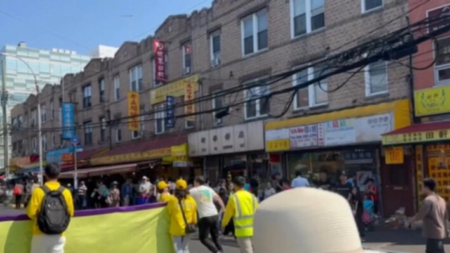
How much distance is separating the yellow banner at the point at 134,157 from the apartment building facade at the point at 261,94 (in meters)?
0.06

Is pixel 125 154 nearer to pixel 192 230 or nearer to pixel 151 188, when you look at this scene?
pixel 151 188

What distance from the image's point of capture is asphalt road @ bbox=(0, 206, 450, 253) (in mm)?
12477

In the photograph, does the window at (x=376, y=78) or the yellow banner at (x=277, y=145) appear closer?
the window at (x=376, y=78)


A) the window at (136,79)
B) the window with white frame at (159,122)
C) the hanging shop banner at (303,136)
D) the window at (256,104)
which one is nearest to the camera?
the hanging shop banner at (303,136)

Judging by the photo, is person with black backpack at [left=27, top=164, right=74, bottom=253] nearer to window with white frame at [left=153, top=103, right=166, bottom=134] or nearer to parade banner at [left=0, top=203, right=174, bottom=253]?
parade banner at [left=0, top=203, right=174, bottom=253]

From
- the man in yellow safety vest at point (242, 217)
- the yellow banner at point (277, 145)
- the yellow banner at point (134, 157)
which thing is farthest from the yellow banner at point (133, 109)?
the man in yellow safety vest at point (242, 217)

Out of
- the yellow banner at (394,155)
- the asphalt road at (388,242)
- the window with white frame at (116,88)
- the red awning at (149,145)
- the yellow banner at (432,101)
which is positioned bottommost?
the asphalt road at (388,242)

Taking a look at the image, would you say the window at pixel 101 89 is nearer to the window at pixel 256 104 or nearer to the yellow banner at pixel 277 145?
the window at pixel 256 104

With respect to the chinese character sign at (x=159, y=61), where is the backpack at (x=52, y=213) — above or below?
below

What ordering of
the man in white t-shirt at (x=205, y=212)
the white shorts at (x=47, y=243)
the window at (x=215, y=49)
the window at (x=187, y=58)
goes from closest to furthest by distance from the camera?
the white shorts at (x=47, y=243) → the man in white t-shirt at (x=205, y=212) → the window at (x=215, y=49) → the window at (x=187, y=58)

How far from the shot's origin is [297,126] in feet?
65.5

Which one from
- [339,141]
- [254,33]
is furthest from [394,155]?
[254,33]

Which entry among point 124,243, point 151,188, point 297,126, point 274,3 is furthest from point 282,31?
point 124,243

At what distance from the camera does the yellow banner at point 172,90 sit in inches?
1040
